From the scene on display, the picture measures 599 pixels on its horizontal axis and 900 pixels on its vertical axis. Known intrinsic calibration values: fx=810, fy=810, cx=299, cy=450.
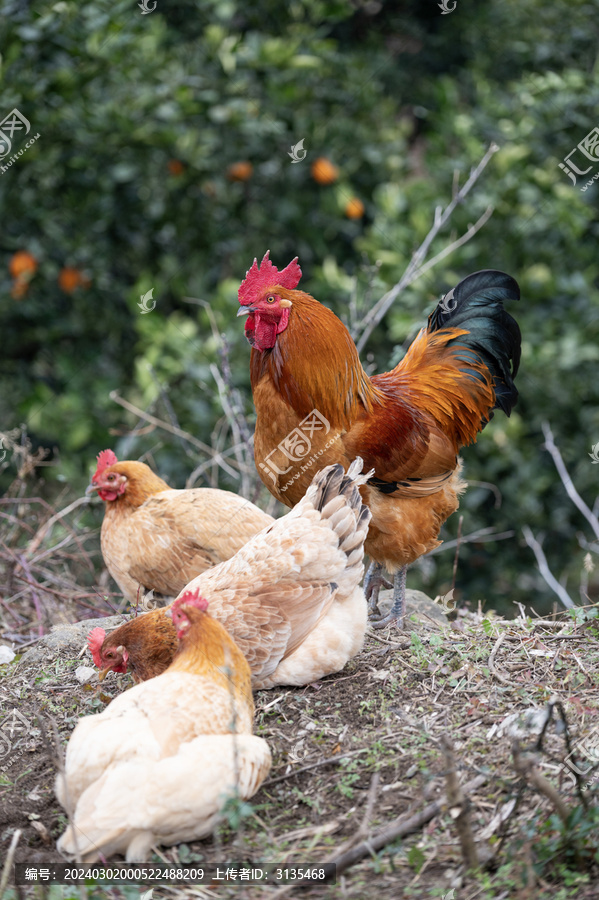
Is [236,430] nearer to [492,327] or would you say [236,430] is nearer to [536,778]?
[492,327]

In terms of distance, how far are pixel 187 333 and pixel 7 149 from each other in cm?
194

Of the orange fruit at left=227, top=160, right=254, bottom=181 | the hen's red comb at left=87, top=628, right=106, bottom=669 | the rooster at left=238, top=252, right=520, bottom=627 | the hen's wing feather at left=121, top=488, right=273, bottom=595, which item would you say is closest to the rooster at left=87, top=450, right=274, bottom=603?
the hen's wing feather at left=121, top=488, right=273, bottom=595

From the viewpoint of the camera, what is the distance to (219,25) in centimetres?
748

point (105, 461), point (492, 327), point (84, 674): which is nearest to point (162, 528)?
point (105, 461)

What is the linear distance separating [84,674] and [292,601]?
3.74 feet

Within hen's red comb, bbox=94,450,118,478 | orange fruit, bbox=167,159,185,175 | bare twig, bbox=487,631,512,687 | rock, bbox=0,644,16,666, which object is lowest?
bare twig, bbox=487,631,512,687

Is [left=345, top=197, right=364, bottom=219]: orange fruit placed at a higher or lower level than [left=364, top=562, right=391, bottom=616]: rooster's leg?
higher

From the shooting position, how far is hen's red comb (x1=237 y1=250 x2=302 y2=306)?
4.03 m

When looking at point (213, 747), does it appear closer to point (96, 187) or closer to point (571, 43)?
point (96, 187)

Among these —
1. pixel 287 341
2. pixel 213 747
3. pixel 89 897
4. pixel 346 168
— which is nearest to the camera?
pixel 89 897

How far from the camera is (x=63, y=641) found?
14.3 ft

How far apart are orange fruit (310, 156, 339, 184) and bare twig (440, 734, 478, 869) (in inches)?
242

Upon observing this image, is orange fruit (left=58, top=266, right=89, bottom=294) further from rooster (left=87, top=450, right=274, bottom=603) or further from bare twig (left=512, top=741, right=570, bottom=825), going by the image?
bare twig (left=512, top=741, right=570, bottom=825)

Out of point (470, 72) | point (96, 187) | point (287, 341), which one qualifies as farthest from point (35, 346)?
point (470, 72)
